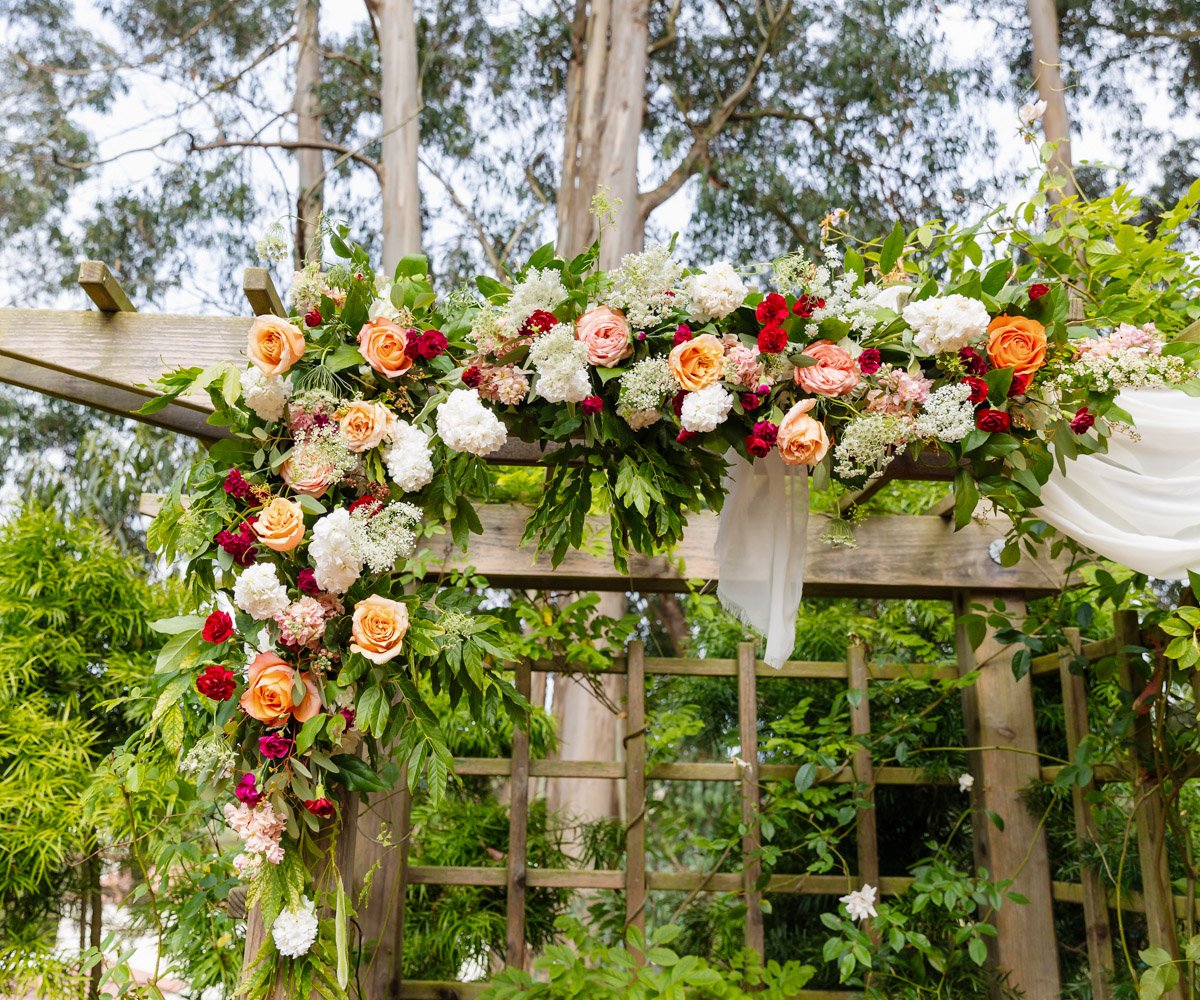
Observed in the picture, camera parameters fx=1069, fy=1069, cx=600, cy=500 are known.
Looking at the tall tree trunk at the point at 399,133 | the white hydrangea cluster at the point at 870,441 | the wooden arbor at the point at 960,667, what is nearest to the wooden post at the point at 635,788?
the wooden arbor at the point at 960,667

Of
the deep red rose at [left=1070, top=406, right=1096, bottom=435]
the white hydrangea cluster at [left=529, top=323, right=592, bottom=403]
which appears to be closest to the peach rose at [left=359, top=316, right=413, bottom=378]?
the white hydrangea cluster at [left=529, top=323, right=592, bottom=403]

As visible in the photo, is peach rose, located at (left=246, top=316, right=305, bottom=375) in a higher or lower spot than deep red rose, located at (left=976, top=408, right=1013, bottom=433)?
higher

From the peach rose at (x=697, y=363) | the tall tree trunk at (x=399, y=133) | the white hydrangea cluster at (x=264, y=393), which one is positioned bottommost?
the white hydrangea cluster at (x=264, y=393)

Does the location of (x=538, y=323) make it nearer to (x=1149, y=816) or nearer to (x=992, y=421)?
(x=992, y=421)

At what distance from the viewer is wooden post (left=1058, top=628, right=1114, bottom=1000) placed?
2611 mm

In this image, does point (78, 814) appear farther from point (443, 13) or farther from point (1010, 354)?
point (443, 13)

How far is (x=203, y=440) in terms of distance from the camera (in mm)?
2367

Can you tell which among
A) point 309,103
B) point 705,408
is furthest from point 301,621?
point 309,103

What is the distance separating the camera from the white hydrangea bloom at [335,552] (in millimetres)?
1600

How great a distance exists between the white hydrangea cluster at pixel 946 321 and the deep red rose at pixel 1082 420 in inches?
8.1

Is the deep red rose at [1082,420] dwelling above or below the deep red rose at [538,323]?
below

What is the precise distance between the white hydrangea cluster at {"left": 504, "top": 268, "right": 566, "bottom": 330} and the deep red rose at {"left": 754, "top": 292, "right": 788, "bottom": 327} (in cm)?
33

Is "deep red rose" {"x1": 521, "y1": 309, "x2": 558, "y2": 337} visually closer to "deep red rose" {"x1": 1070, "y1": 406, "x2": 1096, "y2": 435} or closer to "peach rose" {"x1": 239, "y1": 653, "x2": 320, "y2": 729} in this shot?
"peach rose" {"x1": 239, "y1": 653, "x2": 320, "y2": 729}

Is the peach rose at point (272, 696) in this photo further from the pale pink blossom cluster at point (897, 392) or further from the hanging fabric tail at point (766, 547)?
the pale pink blossom cluster at point (897, 392)
